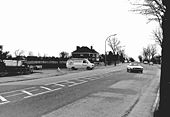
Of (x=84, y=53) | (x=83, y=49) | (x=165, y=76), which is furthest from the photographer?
(x=83, y=49)

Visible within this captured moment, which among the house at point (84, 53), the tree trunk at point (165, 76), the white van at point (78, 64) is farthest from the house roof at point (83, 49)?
the tree trunk at point (165, 76)


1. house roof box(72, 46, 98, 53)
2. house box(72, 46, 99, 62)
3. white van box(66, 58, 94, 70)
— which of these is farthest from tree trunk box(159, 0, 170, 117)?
house roof box(72, 46, 98, 53)

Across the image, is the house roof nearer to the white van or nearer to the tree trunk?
the white van

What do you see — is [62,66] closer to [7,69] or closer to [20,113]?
[7,69]

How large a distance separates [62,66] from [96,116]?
4726cm

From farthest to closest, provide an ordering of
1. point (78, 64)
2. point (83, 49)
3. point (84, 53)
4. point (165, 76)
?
point (83, 49) < point (84, 53) < point (78, 64) < point (165, 76)

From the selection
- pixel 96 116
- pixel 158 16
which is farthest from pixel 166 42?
pixel 158 16

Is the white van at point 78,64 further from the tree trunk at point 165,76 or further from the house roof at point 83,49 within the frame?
the house roof at point 83,49

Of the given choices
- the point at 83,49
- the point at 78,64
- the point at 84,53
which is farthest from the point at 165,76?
the point at 83,49

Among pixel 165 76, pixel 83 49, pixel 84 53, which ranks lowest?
pixel 165 76

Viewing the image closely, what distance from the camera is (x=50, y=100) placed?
12070 millimetres

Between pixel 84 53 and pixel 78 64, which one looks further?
pixel 84 53

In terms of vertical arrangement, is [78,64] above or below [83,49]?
below

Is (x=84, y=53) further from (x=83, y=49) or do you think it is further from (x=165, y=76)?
(x=165, y=76)
